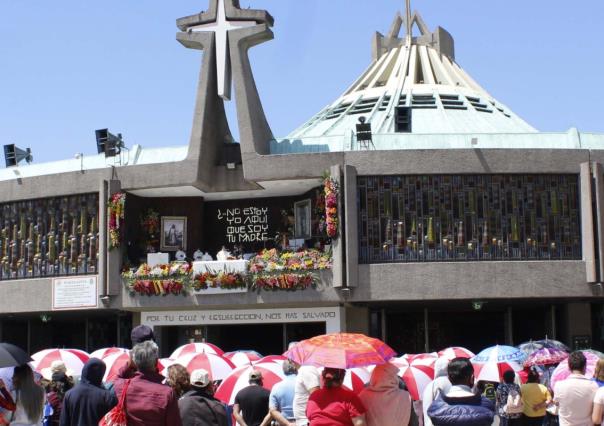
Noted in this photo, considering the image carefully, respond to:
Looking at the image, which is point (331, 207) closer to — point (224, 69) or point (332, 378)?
point (224, 69)

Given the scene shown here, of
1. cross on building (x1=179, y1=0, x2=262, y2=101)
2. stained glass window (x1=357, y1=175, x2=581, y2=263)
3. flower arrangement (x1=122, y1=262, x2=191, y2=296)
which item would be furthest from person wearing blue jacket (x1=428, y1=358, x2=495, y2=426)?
cross on building (x1=179, y1=0, x2=262, y2=101)

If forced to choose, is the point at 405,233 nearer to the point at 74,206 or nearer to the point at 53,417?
the point at 74,206

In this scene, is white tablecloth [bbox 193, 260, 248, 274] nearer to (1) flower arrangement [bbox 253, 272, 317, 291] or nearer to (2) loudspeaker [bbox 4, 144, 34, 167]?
(1) flower arrangement [bbox 253, 272, 317, 291]

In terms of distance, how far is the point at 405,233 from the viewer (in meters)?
28.6

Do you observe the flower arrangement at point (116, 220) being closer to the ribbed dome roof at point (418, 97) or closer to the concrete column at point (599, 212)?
the ribbed dome roof at point (418, 97)

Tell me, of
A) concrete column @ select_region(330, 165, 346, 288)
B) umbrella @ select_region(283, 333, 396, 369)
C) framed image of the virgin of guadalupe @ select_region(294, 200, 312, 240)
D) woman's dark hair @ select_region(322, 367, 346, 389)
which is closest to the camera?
woman's dark hair @ select_region(322, 367, 346, 389)

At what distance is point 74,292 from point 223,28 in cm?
927

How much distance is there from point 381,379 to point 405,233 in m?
19.4

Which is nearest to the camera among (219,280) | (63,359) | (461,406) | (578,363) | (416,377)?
(461,406)

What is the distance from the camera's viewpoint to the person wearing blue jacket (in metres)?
7.93

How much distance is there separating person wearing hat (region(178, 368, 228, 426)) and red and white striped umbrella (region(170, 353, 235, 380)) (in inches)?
263

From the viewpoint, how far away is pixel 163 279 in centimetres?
2966

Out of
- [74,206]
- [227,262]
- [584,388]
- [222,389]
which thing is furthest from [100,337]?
[584,388]

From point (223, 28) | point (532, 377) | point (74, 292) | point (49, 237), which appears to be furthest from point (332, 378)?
point (49, 237)
